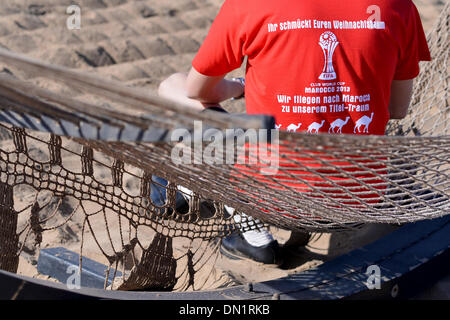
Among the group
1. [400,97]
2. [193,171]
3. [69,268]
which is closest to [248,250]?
[69,268]

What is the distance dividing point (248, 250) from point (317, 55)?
0.84 metres

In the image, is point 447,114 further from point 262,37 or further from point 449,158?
point 262,37

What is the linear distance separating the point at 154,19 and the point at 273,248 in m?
2.23

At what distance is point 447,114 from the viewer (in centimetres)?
229

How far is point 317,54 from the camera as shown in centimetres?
144

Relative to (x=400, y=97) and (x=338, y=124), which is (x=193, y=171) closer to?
(x=338, y=124)

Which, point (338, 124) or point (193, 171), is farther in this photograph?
point (338, 124)

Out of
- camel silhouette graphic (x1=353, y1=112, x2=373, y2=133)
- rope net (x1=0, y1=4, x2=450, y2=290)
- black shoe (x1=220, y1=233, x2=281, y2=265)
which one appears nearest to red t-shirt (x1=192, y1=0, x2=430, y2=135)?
camel silhouette graphic (x1=353, y1=112, x2=373, y2=133)

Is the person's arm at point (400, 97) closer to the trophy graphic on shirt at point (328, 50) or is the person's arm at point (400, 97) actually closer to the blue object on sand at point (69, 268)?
the trophy graphic on shirt at point (328, 50)

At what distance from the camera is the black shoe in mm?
2039

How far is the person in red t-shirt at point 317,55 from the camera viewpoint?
143 cm

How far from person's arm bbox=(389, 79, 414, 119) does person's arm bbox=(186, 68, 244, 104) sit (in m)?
0.45

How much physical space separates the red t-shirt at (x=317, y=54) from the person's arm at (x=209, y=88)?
0.07 m
